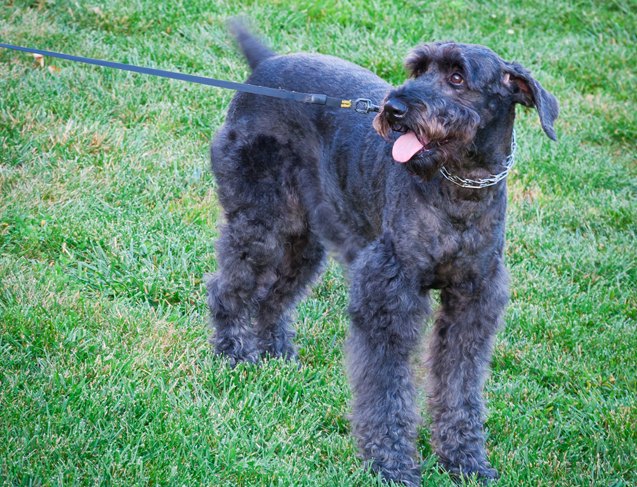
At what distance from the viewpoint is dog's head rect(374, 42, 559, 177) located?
390cm

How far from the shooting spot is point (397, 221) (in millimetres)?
4293

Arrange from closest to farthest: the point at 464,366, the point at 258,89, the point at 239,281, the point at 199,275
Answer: the point at 464,366
the point at 258,89
the point at 239,281
the point at 199,275

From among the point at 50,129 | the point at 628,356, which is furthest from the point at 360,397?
the point at 50,129

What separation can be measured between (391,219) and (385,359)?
2.36 ft

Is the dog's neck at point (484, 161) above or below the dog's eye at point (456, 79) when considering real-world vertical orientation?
below

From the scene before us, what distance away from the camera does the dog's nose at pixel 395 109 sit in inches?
153

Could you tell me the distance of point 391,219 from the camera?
4336mm

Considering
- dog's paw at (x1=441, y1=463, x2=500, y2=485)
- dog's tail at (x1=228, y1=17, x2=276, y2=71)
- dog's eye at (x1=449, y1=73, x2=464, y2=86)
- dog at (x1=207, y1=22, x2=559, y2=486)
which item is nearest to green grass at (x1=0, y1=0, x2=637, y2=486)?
dog's paw at (x1=441, y1=463, x2=500, y2=485)

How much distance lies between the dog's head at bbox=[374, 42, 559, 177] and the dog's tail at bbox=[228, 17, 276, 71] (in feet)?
5.40

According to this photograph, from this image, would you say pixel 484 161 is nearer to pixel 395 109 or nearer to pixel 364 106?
pixel 395 109

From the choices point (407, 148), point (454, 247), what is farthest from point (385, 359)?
point (407, 148)

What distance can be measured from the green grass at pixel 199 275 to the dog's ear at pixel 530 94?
177cm

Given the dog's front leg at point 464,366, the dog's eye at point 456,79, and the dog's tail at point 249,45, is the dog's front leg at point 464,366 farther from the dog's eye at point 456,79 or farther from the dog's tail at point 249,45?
the dog's tail at point 249,45

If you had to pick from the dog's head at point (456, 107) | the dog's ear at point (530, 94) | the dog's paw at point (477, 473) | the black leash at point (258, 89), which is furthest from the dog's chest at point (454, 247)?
the dog's paw at point (477, 473)
